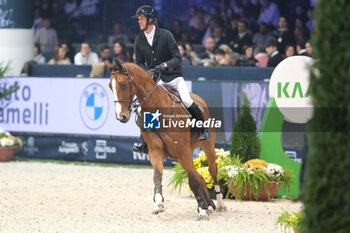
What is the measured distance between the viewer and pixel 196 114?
32.9ft

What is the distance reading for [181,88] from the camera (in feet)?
32.9

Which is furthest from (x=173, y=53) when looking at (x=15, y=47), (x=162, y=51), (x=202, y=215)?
(x=15, y=47)

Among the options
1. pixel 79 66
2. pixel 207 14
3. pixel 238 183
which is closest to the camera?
pixel 238 183

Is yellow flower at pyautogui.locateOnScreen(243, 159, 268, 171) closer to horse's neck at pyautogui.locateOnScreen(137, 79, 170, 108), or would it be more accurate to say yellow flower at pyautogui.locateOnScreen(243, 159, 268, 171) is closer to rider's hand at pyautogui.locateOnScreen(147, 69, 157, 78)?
horse's neck at pyautogui.locateOnScreen(137, 79, 170, 108)

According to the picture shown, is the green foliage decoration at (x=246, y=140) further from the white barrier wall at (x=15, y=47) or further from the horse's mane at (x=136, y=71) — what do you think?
the white barrier wall at (x=15, y=47)

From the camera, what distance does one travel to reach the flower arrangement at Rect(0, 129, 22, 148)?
16.2 meters

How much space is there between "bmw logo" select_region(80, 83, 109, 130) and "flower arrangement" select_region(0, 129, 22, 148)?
5.61 ft

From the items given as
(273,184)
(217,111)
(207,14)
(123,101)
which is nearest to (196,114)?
(123,101)

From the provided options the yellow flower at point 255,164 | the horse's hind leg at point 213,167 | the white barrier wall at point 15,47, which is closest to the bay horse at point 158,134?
the horse's hind leg at point 213,167

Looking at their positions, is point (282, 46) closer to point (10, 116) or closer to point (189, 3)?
point (189, 3)

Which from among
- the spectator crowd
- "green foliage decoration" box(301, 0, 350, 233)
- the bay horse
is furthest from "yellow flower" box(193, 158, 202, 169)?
"green foliage decoration" box(301, 0, 350, 233)

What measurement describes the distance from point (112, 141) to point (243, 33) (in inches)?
174

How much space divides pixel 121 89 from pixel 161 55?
47.0 inches

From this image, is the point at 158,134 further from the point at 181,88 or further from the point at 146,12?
the point at 146,12
